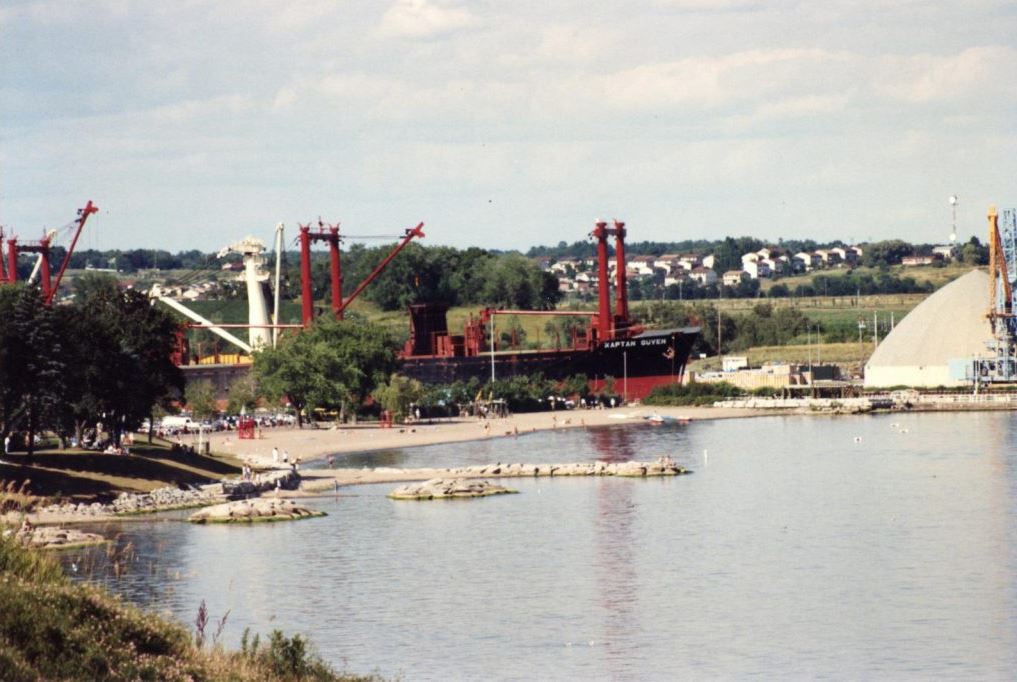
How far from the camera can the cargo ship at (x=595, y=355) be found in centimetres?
14025

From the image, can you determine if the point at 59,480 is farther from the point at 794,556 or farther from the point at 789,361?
the point at 789,361

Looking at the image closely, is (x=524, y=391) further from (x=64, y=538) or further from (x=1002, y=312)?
(x=64, y=538)

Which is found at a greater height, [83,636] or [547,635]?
[83,636]

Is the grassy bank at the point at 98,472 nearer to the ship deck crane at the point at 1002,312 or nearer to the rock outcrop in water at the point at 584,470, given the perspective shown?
the rock outcrop in water at the point at 584,470

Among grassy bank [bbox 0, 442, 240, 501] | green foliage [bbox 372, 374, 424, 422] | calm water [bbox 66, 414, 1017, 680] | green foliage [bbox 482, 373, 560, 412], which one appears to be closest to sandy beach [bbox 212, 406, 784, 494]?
green foliage [bbox 372, 374, 424, 422]

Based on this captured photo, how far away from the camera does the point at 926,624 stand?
3672cm

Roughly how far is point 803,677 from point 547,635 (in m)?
6.79

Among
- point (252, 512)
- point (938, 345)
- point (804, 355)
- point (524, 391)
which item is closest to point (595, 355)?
point (524, 391)

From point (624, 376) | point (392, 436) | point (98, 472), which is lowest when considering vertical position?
point (98, 472)

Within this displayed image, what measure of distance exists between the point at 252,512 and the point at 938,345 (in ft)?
326

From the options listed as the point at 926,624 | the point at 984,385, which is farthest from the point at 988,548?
the point at 984,385

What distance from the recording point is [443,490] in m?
64.8

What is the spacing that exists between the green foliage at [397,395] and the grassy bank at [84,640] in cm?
8884

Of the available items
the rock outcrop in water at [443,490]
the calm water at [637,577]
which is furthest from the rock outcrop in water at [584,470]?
the rock outcrop in water at [443,490]
